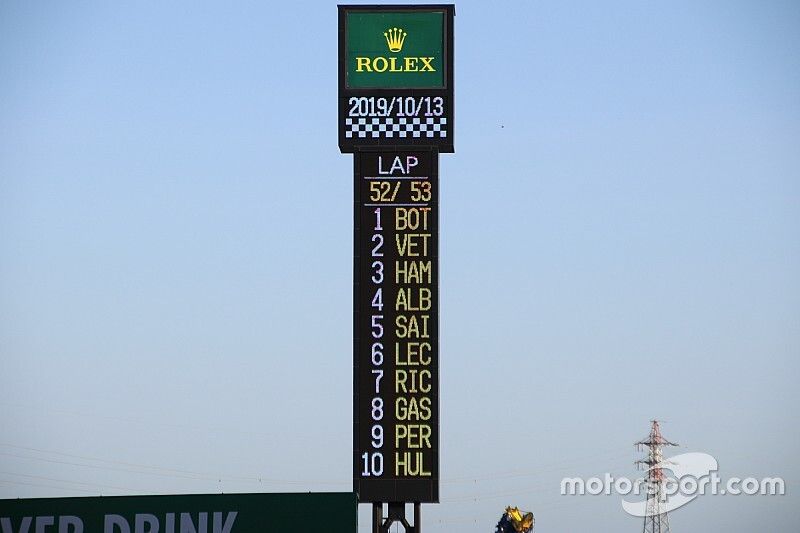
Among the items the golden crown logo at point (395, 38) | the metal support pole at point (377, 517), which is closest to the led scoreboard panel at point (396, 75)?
the golden crown logo at point (395, 38)

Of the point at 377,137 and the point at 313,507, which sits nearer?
the point at 313,507

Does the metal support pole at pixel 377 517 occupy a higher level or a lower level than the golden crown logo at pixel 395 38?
lower

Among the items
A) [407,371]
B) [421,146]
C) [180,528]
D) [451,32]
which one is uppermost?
[451,32]

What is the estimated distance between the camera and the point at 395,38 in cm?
5734

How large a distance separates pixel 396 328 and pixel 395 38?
898 cm

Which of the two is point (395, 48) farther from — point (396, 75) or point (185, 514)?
point (185, 514)

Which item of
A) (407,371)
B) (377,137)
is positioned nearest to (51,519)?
(407,371)

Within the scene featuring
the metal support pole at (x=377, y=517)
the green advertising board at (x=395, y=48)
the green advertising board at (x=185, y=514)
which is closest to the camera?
the green advertising board at (x=185, y=514)

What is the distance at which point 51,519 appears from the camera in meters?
52.4

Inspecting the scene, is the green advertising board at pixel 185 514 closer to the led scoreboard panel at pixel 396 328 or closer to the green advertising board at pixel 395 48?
the led scoreboard panel at pixel 396 328

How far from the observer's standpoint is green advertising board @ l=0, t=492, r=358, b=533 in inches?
2062

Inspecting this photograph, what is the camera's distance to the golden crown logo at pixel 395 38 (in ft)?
188

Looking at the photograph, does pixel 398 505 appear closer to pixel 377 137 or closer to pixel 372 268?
pixel 372 268

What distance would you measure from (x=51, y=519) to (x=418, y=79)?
16.8 metres
